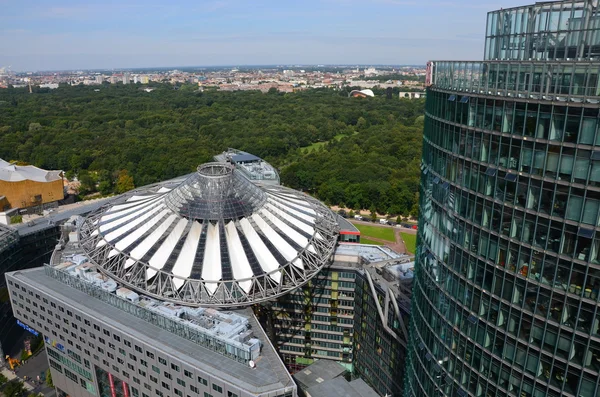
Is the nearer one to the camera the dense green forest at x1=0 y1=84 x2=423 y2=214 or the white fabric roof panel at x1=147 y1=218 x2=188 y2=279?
the white fabric roof panel at x1=147 y1=218 x2=188 y2=279

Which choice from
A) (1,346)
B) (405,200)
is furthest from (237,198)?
(405,200)

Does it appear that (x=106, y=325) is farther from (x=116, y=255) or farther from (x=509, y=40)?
(x=509, y=40)

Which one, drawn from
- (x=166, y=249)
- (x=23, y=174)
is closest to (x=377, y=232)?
(x=166, y=249)

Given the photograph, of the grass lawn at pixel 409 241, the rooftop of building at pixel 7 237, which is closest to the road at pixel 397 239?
the grass lawn at pixel 409 241

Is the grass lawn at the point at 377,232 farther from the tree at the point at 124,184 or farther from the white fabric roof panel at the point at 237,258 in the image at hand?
the tree at the point at 124,184

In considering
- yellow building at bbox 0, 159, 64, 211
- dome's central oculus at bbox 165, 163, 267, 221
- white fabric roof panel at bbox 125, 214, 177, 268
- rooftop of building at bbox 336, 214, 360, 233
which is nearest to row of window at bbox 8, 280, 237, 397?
white fabric roof panel at bbox 125, 214, 177, 268

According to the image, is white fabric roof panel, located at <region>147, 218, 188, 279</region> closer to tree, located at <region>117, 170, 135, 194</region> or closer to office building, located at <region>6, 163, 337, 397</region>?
office building, located at <region>6, 163, 337, 397</region>

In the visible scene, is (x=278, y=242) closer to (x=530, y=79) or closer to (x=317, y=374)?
(x=317, y=374)
